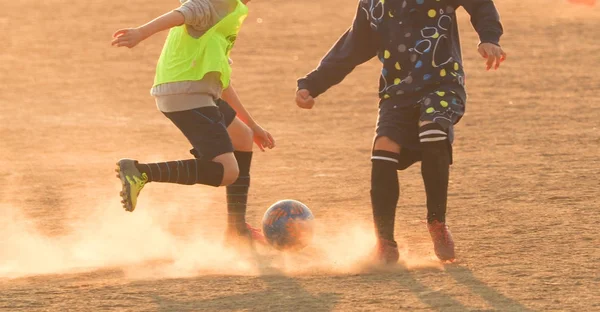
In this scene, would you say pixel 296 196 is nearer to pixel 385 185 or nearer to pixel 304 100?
pixel 304 100

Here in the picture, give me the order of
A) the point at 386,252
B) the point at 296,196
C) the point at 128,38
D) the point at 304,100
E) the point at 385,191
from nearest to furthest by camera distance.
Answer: the point at 128,38, the point at 386,252, the point at 385,191, the point at 304,100, the point at 296,196

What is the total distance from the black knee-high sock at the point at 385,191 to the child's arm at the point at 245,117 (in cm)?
103

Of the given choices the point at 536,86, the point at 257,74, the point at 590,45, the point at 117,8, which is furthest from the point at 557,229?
the point at 117,8

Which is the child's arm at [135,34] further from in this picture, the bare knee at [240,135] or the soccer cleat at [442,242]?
the soccer cleat at [442,242]

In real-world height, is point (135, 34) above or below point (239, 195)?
above

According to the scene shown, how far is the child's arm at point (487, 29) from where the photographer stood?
21.8 ft

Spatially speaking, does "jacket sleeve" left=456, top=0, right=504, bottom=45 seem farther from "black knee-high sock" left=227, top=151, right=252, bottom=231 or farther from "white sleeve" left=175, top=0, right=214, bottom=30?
"black knee-high sock" left=227, top=151, right=252, bottom=231

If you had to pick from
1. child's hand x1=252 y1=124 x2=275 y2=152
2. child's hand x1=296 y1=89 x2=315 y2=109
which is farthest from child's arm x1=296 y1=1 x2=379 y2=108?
child's hand x1=252 y1=124 x2=275 y2=152

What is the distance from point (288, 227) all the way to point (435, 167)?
35.6 inches

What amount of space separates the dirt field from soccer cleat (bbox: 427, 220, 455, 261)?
0.07 meters

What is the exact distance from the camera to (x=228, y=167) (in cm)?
711

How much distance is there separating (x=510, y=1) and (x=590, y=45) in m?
7.09

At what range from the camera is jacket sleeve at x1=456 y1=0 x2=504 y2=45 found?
6770 mm

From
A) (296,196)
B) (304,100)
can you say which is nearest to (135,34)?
(304,100)
